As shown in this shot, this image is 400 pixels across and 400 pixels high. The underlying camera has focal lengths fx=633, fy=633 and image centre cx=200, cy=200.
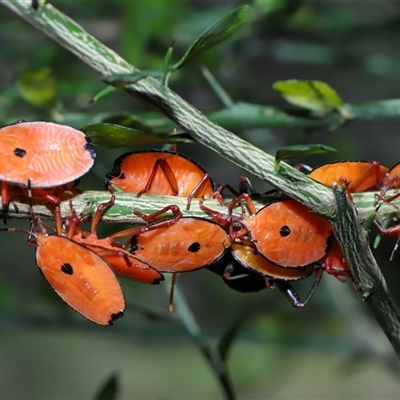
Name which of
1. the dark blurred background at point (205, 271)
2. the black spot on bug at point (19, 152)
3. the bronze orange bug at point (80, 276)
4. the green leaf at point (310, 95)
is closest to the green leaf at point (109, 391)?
the dark blurred background at point (205, 271)

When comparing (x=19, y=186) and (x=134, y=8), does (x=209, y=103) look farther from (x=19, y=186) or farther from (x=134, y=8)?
(x=19, y=186)

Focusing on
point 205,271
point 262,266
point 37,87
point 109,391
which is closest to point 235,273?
point 262,266

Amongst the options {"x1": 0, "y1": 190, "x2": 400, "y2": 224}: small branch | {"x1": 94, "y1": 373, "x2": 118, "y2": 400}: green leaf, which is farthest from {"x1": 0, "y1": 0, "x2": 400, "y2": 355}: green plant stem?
{"x1": 94, "y1": 373, "x2": 118, "y2": 400}: green leaf

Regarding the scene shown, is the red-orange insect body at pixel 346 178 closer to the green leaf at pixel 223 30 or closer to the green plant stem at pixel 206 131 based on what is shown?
the green plant stem at pixel 206 131

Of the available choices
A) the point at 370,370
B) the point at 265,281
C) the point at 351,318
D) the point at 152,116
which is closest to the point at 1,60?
the point at 152,116

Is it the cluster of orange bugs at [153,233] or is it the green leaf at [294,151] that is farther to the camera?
the cluster of orange bugs at [153,233]

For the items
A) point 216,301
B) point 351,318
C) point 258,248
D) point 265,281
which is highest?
point 258,248
